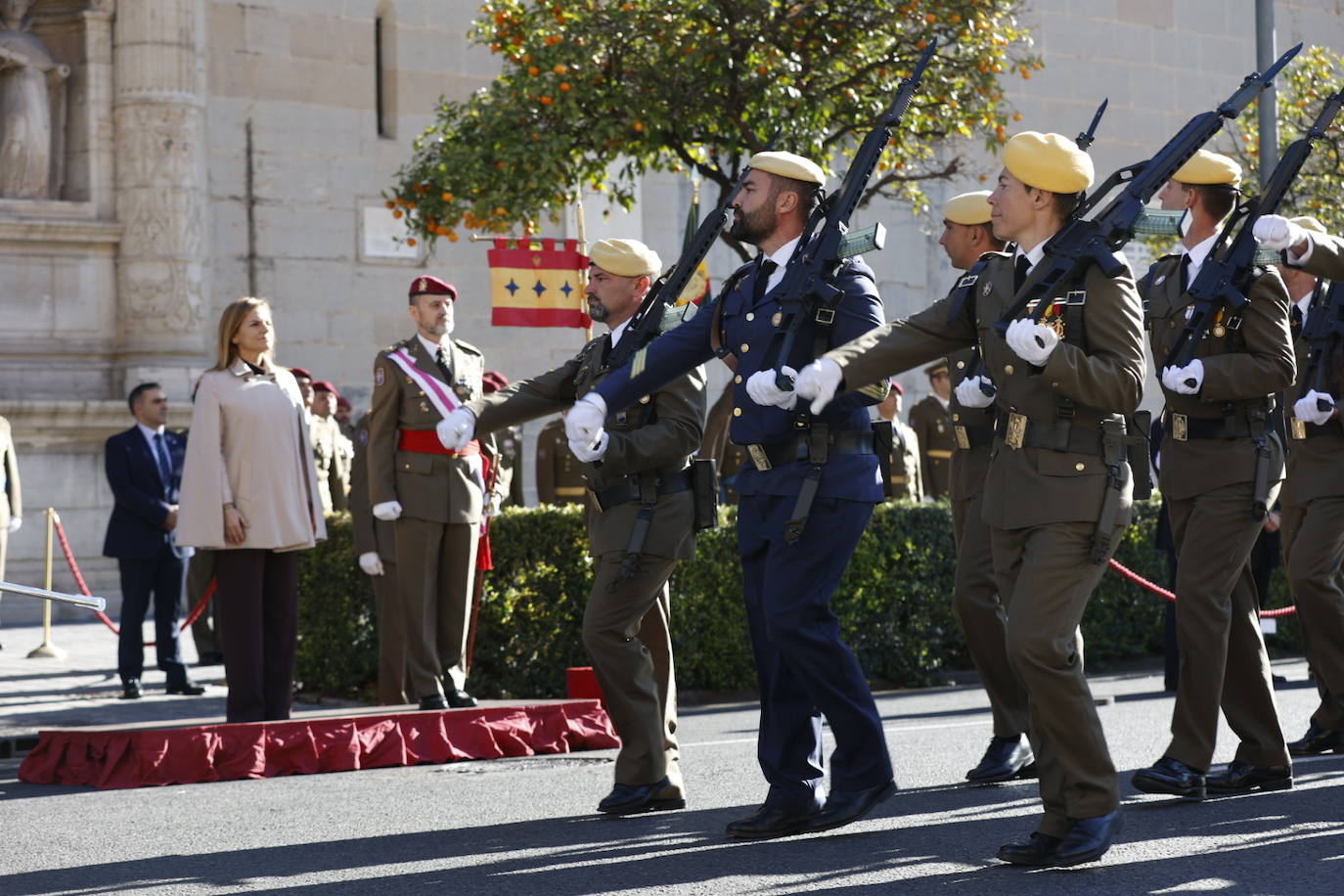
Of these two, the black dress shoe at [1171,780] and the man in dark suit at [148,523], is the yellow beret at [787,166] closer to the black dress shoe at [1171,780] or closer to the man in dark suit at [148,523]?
the black dress shoe at [1171,780]

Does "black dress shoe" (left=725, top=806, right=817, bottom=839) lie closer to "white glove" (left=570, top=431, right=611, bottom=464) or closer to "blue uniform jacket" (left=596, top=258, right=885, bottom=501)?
"blue uniform jacket" (left=596, top=258, right=885, bottom=501)

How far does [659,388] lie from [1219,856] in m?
2.23

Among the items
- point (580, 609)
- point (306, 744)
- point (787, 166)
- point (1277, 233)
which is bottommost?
point (306, 744)

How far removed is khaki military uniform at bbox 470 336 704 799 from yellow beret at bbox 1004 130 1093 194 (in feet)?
5.00

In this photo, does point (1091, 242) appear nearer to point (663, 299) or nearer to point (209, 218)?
point (663, 299)

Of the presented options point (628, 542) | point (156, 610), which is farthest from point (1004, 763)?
point (156, 610)

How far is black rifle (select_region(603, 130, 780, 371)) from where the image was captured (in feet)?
22.1

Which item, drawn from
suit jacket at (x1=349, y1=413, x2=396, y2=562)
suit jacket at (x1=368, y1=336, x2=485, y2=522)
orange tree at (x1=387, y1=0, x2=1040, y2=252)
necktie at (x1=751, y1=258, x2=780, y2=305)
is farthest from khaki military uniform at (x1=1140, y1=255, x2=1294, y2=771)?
orange tree at (x1=387, y1=0, x2=1040, y2=252)

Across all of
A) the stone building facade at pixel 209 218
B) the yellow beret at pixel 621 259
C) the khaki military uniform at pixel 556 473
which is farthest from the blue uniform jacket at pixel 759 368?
the stone building facade at pixel 209 218

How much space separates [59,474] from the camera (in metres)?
16.1

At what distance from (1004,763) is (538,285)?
5.86 metres

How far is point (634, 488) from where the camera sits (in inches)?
266

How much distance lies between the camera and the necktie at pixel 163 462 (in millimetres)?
11695

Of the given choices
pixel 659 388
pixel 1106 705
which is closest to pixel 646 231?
pixel 1106 705
